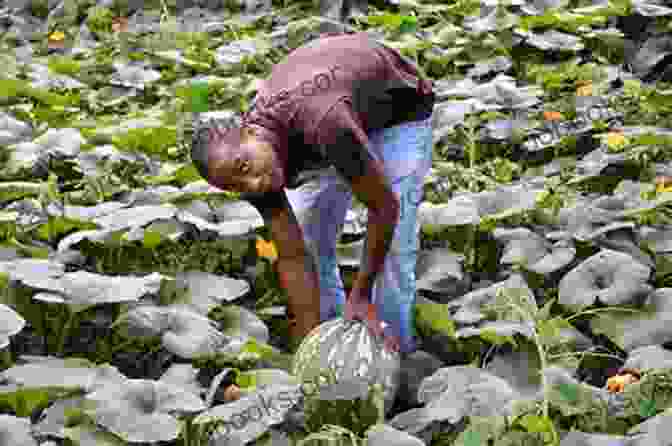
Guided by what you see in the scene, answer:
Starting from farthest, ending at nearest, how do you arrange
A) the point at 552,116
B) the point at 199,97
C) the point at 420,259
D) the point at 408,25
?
the point at 408,25
the point at 199,97
the point at 552,116
the point at 420,259

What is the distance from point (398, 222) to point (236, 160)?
2.65ft

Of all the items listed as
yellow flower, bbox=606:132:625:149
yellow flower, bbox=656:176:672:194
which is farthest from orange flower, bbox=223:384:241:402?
yellow flower, bbox=606:132:625:149

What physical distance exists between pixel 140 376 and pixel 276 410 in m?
0.95

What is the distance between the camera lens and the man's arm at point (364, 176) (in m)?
3.06

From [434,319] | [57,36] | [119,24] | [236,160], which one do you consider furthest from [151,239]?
[119,24]

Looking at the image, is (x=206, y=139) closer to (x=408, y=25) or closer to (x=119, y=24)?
(x=408, y=25)

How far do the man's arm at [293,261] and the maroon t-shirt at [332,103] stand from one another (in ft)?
0.07

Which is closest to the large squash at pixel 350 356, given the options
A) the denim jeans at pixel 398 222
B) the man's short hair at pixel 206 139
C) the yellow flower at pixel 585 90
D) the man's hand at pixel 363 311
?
the man's hand at pixel 363 311

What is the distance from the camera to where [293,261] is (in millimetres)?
3611

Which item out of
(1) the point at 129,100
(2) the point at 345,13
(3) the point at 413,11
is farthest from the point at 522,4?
(1) the point at 129,100

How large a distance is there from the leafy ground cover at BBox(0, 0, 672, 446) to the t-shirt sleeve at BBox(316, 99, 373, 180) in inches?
24.0

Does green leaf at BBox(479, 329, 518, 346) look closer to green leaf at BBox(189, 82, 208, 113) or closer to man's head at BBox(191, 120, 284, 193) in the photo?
man's head at BBox(191, 120, 284, 193)

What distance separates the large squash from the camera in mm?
3328

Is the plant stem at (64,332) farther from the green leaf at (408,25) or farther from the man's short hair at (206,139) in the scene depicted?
the green leaf at (408,25)
